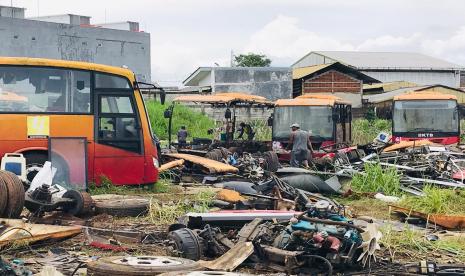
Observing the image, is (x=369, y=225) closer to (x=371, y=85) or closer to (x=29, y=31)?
(x=29, y=31)

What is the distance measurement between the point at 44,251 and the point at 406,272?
3977 millimetres

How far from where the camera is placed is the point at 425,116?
23.8 meters

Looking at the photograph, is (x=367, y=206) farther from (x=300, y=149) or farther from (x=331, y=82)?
(x=331, y=82)

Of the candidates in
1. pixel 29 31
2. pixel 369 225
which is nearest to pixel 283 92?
pixel 29 31

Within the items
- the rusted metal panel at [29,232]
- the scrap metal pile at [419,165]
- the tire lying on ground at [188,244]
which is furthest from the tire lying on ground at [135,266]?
the scrap metal pile at [419,165]

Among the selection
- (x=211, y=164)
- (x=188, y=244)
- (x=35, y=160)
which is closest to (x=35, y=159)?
(x=35, y=160)

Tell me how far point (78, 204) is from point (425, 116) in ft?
53.3

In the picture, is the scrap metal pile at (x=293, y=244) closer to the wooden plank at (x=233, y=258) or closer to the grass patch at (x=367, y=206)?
the wooden plank at (x=233, y=258)

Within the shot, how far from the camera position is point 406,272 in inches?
294

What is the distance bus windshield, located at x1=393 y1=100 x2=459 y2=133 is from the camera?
23500mm

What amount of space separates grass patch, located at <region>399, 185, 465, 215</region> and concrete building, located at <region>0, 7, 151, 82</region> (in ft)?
100

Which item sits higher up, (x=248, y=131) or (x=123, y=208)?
(x=248, y=131)

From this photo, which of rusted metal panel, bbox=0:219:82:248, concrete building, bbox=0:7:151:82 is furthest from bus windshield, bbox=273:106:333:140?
concrete building, bbox=0:7:151:82

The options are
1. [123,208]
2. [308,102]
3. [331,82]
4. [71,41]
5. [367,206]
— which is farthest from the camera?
[331,82]
